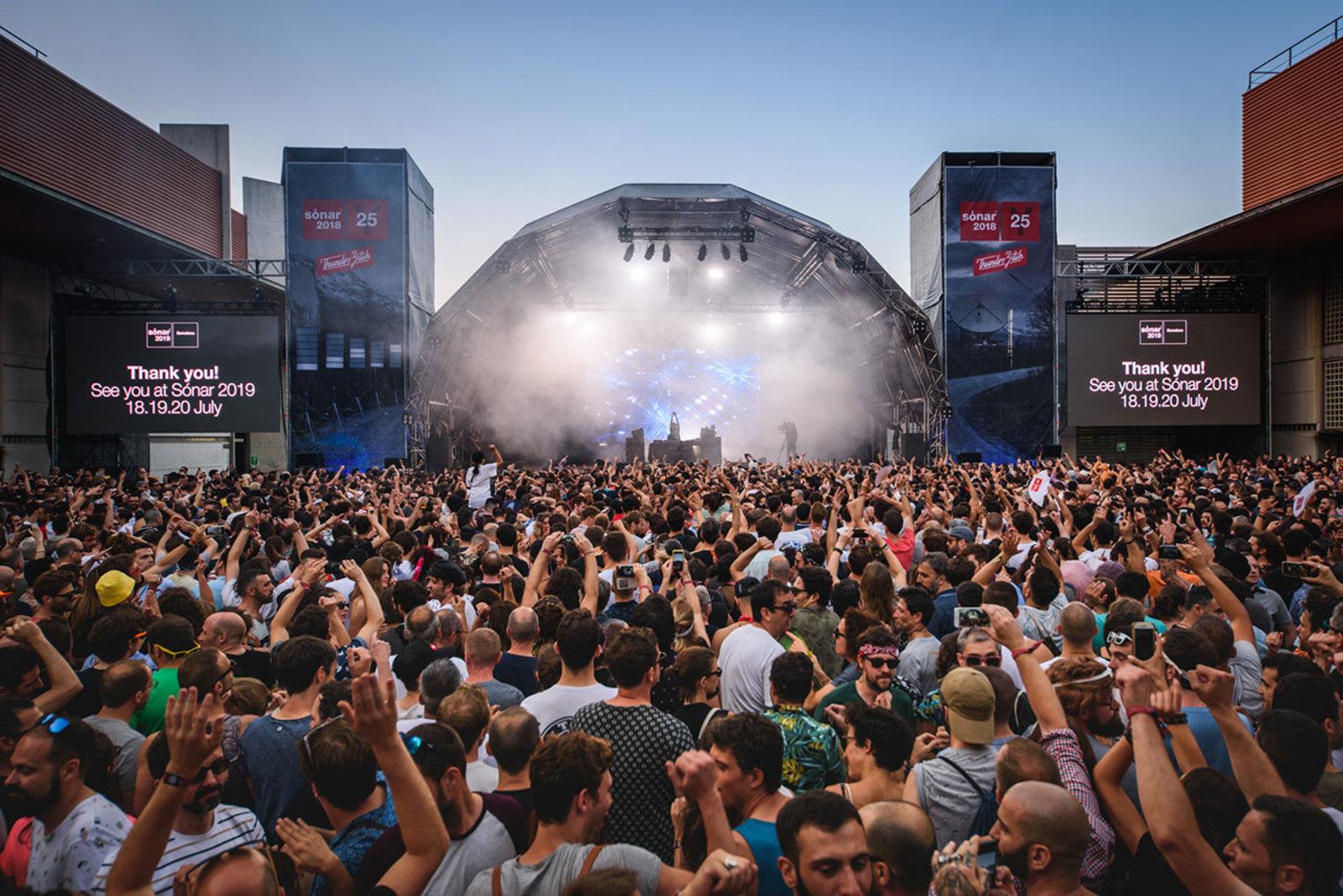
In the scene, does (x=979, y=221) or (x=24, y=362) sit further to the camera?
(x=979, y=221)

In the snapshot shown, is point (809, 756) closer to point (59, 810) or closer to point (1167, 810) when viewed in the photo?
point (1167, 810)

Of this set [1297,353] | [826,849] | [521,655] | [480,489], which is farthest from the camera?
[1297,353]

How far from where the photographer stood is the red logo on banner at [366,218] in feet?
75.1

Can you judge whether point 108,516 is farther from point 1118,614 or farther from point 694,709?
point 1118,614

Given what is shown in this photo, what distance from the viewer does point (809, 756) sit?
9.79ft

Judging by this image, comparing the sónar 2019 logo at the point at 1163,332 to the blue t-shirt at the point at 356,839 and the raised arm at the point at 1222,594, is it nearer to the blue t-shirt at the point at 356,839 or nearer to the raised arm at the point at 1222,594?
the raised arm at the point at 1222,594

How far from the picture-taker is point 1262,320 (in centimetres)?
2333

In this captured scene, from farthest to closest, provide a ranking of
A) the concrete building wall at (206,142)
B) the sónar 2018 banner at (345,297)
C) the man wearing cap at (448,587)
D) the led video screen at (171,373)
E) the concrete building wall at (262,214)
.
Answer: the concrete building wall at (262,214), the concrete building wall at (206,142), the sónar 2018 banner at (345,297), the led video screen at (171,373), the man wearing cap at (448,587)

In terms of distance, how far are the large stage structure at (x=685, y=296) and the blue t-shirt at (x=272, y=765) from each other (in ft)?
58.5

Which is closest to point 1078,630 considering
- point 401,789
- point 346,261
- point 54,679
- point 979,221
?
point 401,789

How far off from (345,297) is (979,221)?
17.3 metres

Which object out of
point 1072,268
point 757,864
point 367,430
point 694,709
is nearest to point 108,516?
point 694,709

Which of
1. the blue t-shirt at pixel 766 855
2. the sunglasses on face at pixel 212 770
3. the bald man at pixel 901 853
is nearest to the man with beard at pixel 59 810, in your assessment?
the sunglasses on face at pixel 212 770

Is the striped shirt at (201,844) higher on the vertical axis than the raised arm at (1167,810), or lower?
lower
